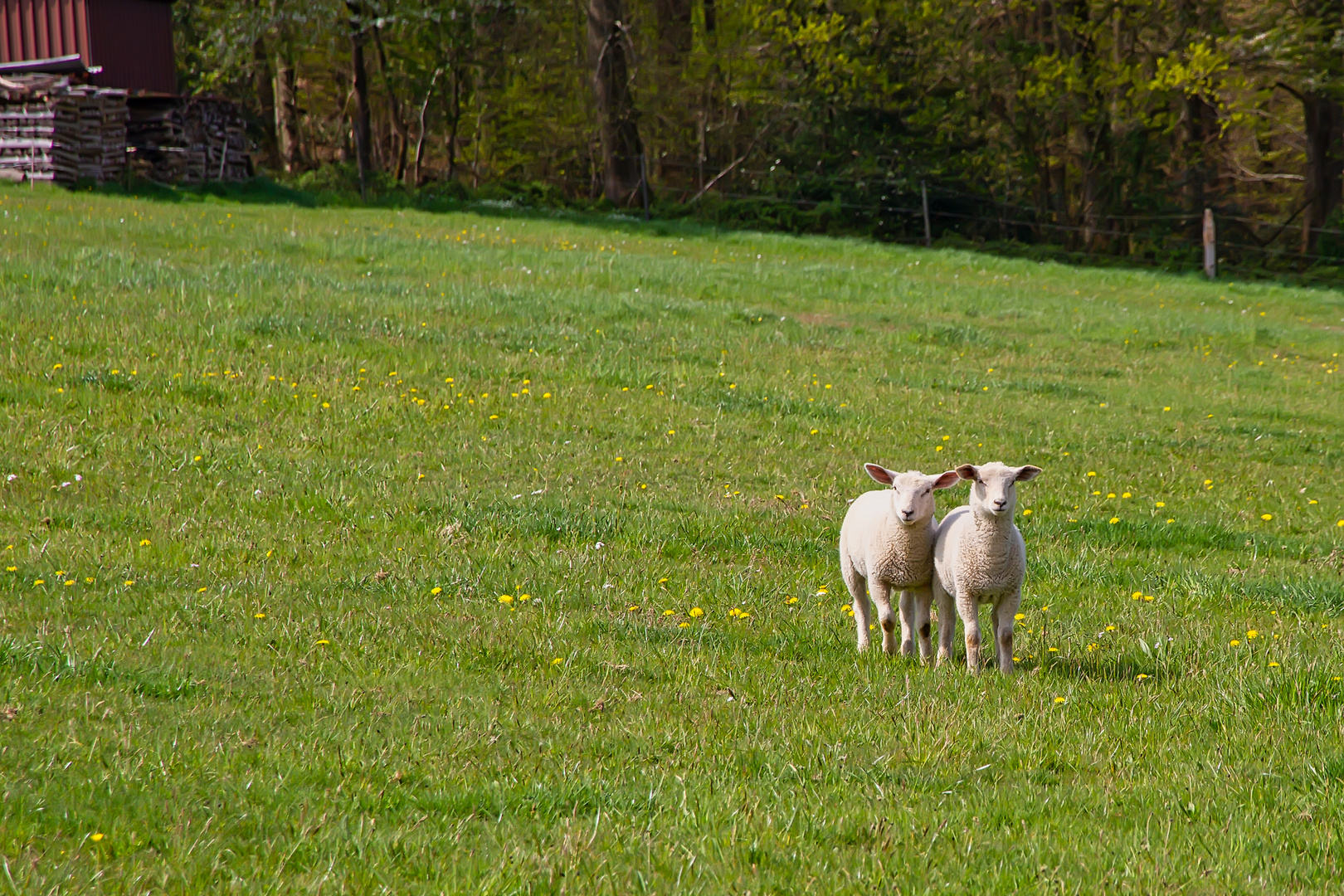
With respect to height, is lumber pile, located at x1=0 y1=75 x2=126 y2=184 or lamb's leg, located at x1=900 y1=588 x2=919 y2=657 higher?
lumber pile, located at x1=0 y1=75 x2=126 y2=184

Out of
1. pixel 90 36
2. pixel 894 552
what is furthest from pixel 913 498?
pixel 90 36

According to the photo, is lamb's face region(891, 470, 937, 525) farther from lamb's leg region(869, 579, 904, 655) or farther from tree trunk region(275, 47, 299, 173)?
tree trunk region(275, 47, 299, 173)

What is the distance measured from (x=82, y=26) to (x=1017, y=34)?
88.4ft

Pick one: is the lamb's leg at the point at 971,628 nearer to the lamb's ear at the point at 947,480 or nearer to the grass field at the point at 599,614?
the grass field at the point at 599,614

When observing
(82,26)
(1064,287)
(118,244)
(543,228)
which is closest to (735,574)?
(118,244)

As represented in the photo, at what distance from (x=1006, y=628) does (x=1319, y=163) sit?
1361 inches

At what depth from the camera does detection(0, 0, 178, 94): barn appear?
33.8 meters

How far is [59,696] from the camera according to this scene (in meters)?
5.04

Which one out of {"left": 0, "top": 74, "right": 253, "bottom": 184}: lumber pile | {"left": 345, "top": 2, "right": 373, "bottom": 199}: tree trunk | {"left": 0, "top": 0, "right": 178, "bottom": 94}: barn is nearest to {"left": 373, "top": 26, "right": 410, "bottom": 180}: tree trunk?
{"left": 345, "top": 2, "right": 373, "bottom": 199}: tree trunk

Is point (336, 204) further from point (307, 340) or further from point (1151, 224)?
point (1151, 224)

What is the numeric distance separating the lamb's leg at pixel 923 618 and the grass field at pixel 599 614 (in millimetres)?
299

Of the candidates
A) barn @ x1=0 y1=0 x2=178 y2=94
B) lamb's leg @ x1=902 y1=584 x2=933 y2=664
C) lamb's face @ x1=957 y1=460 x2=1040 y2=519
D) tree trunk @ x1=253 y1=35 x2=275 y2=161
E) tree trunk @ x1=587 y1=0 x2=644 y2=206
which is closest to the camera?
lamb's face @ x1=957 y1=460 x2=1040 y2=519

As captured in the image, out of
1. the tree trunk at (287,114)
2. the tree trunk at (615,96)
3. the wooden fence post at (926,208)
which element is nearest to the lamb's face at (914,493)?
the wooden fence post at (926,208)

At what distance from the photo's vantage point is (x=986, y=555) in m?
→ 5.87
